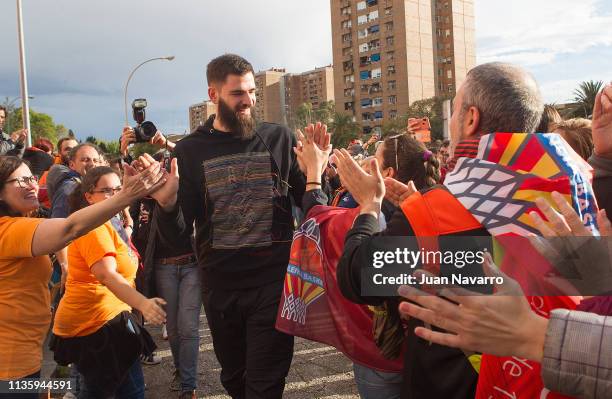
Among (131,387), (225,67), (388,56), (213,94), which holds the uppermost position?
(388,56)

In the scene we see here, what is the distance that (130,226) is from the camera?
5055 mm

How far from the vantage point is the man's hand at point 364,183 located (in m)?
1.87

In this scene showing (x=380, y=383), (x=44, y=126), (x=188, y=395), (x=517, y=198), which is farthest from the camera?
(x=44, y=126)

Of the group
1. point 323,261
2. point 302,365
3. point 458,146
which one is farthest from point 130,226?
point 458,146

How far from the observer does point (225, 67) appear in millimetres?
3318

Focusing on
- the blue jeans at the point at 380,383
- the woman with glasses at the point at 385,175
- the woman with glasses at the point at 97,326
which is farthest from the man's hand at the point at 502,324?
the woman with glasses at the point at 97,326

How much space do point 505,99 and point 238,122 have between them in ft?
6.41

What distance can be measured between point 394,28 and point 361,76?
8394mm

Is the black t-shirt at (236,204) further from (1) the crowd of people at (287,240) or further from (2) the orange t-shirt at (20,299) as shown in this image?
(2) the orange t-shirt at (20,299)

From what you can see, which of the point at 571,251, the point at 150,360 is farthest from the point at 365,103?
the point at 571,251

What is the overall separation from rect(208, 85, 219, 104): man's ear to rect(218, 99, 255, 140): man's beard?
0.28 ft

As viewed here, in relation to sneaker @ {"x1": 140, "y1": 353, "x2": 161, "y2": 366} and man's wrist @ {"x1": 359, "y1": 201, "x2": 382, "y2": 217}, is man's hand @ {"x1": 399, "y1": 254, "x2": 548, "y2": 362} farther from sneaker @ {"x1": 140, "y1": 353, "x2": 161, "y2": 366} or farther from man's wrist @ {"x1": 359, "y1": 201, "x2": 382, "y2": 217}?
sneaker @ {"x1": 140, "y1": 353, "x2": 161, "y2": 366}

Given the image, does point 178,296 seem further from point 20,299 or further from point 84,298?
point 20,299

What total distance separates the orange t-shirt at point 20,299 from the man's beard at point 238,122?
124cm
